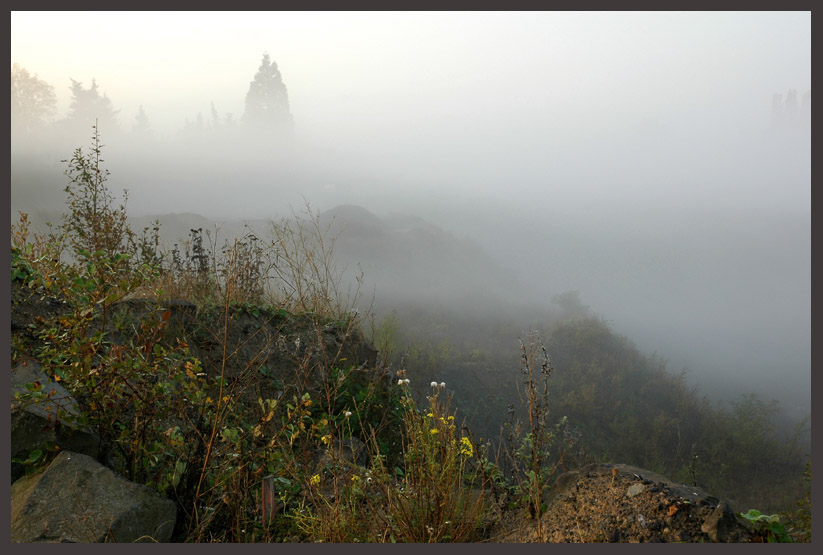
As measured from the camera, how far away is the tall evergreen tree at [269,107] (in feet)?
104

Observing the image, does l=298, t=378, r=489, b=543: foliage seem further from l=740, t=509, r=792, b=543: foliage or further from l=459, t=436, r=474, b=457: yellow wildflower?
l=740, t=509, r=792, b=543: foliage

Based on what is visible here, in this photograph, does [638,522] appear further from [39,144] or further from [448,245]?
[39,144]

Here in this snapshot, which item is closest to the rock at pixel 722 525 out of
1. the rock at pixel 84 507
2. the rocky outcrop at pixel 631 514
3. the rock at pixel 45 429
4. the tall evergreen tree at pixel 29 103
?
the rocky outcrop at pixel 631 514

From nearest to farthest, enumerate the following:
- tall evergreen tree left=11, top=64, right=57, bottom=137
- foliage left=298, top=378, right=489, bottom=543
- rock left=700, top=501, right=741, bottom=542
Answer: rock left=700, top=501, right=741, bottom=542, foliage left=298, top=378, right=489, bottom=543, tall evergreen tree left=11, top=64, right=57, bottom=137

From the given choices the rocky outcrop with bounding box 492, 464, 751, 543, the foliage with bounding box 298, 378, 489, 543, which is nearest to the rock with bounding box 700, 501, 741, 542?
the rocky outcrop with bounding box 492, 464, 751, 543

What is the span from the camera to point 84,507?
2486 mm

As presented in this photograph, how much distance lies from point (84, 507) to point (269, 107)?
32.8m

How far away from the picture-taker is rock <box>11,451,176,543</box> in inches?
94.1

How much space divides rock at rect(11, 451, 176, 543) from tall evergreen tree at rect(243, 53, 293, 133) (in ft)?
104

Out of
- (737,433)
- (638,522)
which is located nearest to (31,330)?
(638,522)

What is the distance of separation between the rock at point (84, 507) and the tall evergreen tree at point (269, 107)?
Result: 3183cm

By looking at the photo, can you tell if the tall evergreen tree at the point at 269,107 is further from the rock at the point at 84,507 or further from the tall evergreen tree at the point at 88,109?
the rock at the point at 84,507

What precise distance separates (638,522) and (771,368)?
28.0 meters

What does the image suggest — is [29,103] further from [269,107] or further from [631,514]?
[631,514]
